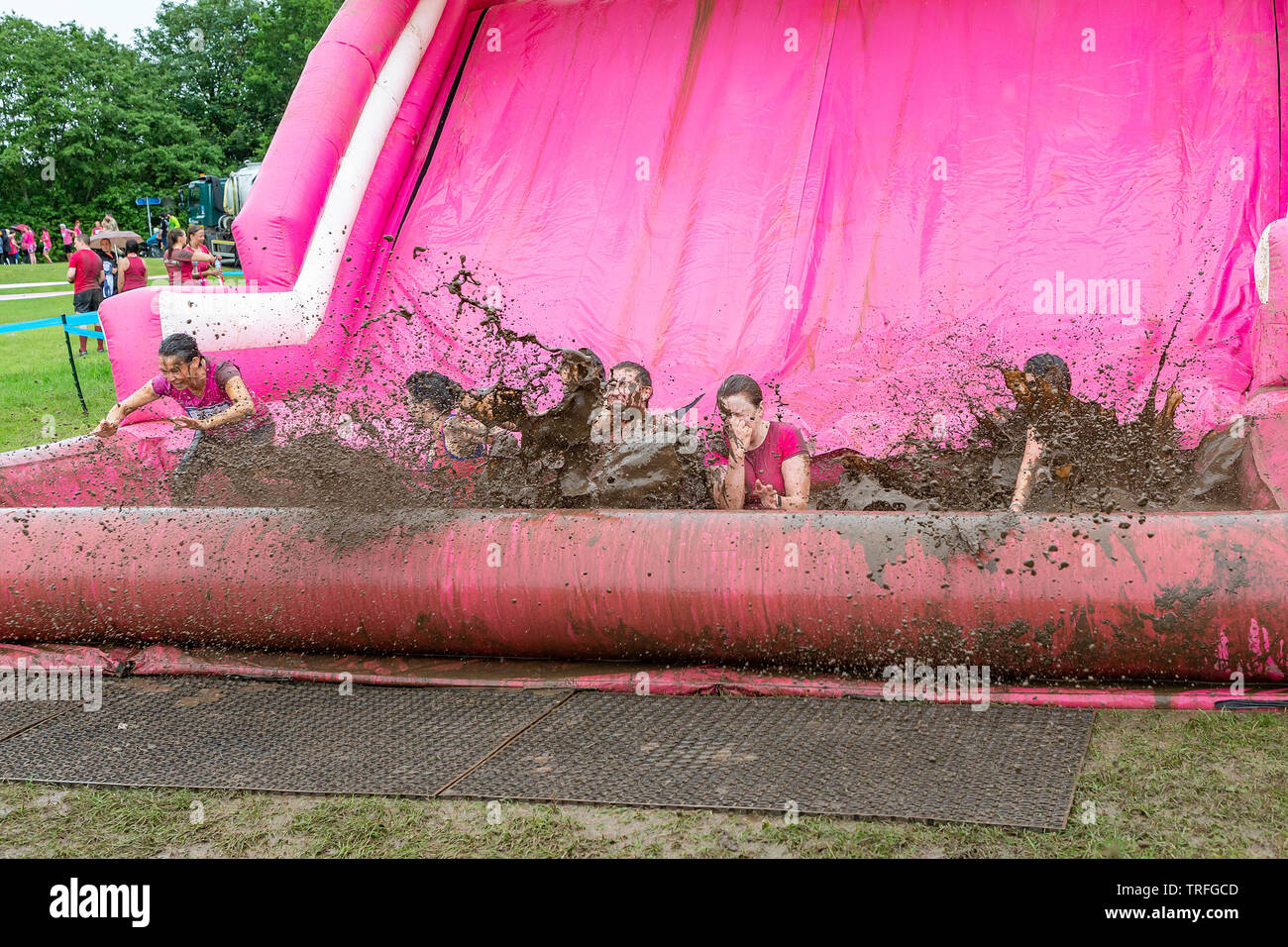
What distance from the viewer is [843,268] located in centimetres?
570

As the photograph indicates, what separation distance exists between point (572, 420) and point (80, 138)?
31180mm

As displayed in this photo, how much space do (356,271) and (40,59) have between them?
3087 cm

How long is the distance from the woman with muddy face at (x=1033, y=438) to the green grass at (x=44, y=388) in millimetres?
4948

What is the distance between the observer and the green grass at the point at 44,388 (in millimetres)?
6555

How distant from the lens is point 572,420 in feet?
12.8

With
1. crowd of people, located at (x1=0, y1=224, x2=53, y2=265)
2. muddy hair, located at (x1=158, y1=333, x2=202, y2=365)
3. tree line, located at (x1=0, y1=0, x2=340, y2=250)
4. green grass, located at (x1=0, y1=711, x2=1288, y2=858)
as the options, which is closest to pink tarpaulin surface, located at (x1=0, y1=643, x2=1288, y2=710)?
green grass, located at (x1=0, y1=711, x2=1288, y2=858)

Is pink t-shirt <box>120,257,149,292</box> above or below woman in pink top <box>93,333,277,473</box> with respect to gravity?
above

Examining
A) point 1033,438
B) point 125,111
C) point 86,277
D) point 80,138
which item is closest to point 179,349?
point 1033,438

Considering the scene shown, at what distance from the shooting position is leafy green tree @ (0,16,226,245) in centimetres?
2981

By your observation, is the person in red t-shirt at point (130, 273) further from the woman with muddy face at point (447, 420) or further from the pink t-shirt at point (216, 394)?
the woman with muddy face at point (447, 420)

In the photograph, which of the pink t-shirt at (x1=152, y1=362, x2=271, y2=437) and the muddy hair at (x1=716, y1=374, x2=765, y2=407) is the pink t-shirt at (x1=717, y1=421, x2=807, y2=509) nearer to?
the muddy hair at (x1=716, y1=374, x2=765, y2=407)

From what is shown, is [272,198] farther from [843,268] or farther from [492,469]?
[843,268]

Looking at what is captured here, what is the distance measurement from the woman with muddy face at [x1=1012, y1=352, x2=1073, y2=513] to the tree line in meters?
29.1

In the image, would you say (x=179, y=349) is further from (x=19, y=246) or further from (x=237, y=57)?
(x=237, y=57)
